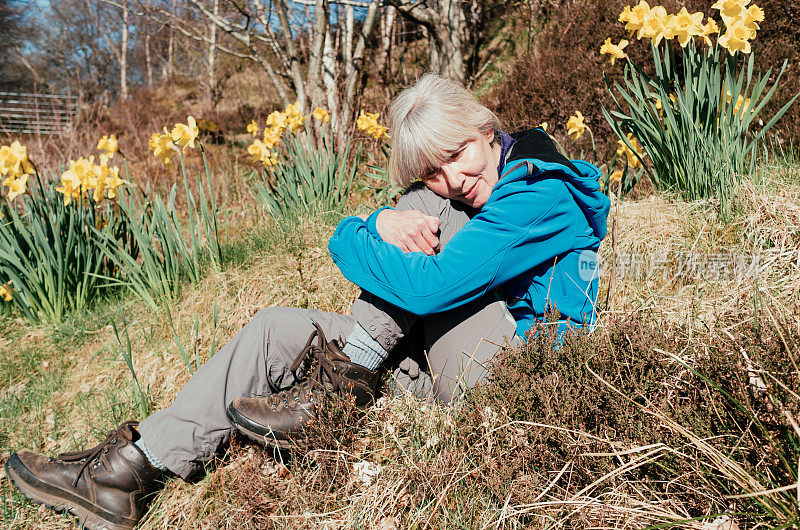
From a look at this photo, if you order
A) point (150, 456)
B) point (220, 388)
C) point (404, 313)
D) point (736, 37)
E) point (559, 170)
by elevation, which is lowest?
point (150, 456)

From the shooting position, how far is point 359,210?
3152 mm

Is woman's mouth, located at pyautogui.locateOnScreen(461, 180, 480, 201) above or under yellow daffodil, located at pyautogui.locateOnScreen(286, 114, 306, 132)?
under

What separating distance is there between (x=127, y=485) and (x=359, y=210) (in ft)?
6.29

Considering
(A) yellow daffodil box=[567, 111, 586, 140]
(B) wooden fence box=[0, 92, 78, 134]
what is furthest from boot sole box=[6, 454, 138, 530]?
(B) wooden fence box=[0, 92, 78, 134]

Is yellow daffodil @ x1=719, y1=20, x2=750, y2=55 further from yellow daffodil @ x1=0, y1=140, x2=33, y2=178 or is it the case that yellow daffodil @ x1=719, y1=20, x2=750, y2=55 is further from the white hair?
yellow daffodil @ x1=0, y1=140, x2=33, y2=178

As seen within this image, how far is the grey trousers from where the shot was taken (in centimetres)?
170

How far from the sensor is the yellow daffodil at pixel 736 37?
2.35 metres

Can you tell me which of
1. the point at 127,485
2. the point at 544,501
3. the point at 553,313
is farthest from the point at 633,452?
the point at 127,485

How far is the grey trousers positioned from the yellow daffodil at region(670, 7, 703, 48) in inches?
69.8

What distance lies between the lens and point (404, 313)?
1.71m

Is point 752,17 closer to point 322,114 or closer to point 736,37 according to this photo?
point 736,37

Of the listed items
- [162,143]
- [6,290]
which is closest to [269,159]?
[162,143]

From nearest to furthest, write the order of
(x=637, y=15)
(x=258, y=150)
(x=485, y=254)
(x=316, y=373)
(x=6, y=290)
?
(x=485, y=254)
(x=316, y=373)
(x=637, y=15)
(x=6, y=290)
(x=258, y=150)

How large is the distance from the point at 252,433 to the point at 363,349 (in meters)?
0.44
